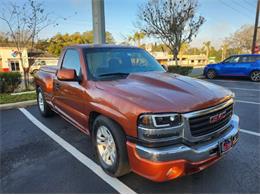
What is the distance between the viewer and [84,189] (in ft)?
8.55

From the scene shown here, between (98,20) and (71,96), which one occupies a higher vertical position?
(98,20)

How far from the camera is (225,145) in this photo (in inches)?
99.7

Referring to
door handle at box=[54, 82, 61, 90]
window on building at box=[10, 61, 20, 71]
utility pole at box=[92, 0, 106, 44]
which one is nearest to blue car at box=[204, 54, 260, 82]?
utility pole at box=[92, 0, 106, 44]

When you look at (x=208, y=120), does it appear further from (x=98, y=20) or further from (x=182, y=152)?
(x=98, y=20)

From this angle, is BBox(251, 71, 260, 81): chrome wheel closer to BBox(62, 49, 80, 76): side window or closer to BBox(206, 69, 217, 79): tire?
BBox(206, 69, 217, 79): tire

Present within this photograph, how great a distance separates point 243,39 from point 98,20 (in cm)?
4478

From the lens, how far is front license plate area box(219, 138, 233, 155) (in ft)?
8.05

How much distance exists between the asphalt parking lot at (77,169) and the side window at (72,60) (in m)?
1.43

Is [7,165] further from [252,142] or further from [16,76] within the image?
[16,76]

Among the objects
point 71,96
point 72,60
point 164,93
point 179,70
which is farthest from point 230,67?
point 164,93

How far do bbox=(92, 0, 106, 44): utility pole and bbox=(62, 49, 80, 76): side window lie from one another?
465 cm

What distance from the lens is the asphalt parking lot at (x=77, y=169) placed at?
2.62 meters

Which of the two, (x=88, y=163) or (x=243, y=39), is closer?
(x=88, y=163)

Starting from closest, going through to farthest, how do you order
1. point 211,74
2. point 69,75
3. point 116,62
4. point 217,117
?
point 217,117, point 69,75, point 116,62, point 211,74
